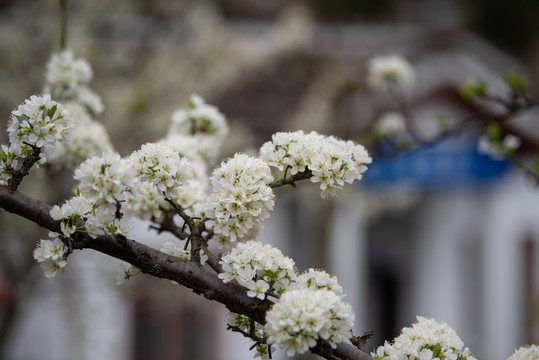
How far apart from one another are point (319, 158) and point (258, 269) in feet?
1.14

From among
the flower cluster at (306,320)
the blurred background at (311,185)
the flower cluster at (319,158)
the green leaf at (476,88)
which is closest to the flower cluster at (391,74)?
the blurred background at (311,185)

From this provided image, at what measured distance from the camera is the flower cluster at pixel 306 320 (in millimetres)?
1487

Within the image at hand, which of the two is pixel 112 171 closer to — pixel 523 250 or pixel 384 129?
pixel 384 129

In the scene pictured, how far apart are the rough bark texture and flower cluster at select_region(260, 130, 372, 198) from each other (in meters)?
0.36

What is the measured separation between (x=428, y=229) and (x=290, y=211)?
2.98m

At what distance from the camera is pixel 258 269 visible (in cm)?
167

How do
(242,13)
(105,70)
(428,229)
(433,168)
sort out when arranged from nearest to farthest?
(105,70), (433,168), (428,229), (242,13)

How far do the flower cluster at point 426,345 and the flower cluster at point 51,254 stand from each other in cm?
86

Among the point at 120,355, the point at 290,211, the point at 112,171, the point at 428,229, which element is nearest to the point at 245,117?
the point at 290,211

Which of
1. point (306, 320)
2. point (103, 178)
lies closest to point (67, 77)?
point (103, 178)

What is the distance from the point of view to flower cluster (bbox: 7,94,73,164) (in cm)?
177

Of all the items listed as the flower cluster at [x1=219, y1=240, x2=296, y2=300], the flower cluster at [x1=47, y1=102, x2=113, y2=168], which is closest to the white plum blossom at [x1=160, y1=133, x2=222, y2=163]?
the flower cluster at [x1=47, y1=102, x2=113, y2=168]

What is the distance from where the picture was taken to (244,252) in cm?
167

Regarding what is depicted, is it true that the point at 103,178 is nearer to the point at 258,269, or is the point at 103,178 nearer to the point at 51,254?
the point at 51,254
